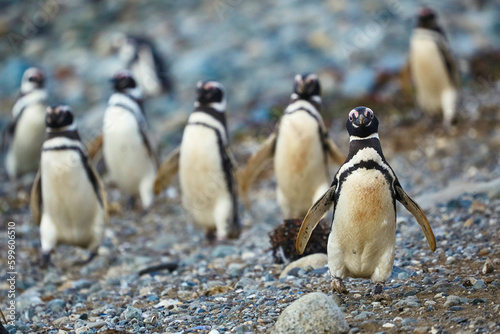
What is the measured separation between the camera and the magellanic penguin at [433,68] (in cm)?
874

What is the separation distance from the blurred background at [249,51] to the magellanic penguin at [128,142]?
1846mm

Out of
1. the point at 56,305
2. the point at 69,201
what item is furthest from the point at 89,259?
the point at 56,305

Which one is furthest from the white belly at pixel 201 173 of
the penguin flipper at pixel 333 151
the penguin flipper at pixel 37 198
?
the penguin flipper at pixel 37 198

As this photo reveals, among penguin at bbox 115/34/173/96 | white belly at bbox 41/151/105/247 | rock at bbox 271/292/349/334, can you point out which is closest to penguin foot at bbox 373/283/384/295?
rock at bbox 271/292/349/334

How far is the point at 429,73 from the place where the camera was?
29.0ft

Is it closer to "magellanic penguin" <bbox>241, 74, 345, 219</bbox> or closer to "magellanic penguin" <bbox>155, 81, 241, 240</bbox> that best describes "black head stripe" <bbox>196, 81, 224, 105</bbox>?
"magellanic penguin" <bbox>155, 81, 241, 240</bbox>

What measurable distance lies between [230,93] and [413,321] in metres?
7.75

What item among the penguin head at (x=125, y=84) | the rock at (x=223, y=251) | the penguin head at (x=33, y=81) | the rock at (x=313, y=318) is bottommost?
the rock at (x=223, y=251)

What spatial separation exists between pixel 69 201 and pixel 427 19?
5.32 metres

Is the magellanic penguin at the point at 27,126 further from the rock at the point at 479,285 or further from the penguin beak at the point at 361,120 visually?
the rock at the point at 479,285

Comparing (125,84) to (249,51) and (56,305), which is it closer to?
(56,305)

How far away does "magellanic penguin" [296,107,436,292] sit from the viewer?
366cm

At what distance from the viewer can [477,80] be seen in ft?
34.1

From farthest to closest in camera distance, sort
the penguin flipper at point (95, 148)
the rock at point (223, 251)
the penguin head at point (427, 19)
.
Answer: the penguin head at point (427, 19)
the penguin flipper at point (95, 148)
the rock at point (223, 251)
